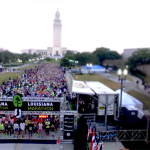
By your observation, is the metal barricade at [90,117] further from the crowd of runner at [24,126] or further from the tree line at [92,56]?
the tree line at [92,56]

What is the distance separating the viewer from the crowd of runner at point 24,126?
923 centimetres

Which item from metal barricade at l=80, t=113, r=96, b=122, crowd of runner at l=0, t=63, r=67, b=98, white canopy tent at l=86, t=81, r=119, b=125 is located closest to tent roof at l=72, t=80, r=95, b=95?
white canopy tent at l=86, t=81, r=119, b=125

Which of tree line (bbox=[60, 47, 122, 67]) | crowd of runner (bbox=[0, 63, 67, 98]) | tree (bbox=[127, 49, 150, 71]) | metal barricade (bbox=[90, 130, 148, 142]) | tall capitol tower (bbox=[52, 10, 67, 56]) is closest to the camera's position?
metal barricade (bbox=[90, 130, 148, 142])

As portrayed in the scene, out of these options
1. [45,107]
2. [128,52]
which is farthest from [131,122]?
[128,52]

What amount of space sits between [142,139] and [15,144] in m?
7.47

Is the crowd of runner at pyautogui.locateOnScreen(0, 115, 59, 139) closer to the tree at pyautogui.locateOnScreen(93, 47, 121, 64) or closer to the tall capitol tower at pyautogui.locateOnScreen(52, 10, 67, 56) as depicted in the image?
the tree at pyautogui.locateOnScreen(93, 47, 121, 64)

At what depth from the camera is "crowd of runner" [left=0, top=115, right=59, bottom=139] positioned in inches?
364

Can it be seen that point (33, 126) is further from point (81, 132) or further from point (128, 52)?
point (128, 52)

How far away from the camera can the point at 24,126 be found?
9.21 meters

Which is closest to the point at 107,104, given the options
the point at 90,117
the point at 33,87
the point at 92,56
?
the point at 90,117

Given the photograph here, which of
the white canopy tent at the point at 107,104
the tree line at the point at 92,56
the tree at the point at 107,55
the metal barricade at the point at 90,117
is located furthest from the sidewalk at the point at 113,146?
the tree at the point at 107,55

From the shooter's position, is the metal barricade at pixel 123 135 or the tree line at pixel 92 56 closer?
the metal barricade at pixel 123 135

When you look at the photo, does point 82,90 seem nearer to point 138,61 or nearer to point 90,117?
point 90,117

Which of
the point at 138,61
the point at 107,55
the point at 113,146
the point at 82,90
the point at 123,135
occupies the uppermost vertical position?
the point at 107,55
